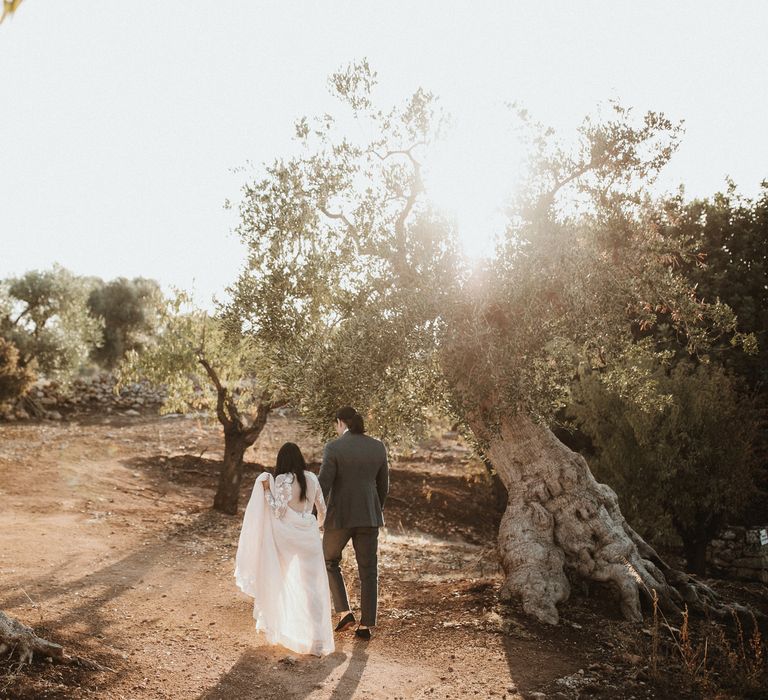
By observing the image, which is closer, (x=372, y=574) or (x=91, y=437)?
(x=372, y=574)

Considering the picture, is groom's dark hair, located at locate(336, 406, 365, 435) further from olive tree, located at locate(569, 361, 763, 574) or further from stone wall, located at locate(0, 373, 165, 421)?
stone wall, located at locate(0, 373, 165, 421)

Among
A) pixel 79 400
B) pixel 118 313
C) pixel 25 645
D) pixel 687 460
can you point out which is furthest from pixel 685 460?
pixel 118 313

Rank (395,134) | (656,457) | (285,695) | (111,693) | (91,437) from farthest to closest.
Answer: (91,437)
(656,457)
(395,134)
(285,695)
(111,693)

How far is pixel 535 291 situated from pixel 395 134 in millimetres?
4037

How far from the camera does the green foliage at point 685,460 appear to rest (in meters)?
16.4

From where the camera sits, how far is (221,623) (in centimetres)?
894

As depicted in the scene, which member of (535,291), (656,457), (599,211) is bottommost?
(656,457)

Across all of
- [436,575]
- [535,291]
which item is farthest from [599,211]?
[436,575]

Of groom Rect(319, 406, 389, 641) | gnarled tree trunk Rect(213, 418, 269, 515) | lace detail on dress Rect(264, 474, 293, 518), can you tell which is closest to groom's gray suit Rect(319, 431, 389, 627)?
groom Rect(319, 406, 389, 641)

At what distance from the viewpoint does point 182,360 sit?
1673cm

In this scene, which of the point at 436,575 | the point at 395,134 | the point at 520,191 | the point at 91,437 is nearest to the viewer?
the point at 520,191

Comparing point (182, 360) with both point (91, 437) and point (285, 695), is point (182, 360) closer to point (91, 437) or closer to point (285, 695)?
point (285, 695)

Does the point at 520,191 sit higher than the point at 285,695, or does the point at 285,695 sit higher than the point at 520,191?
the point at 520,191

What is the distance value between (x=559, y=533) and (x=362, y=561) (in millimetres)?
3682
